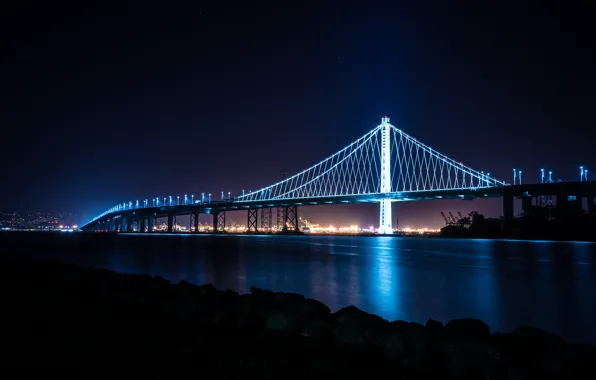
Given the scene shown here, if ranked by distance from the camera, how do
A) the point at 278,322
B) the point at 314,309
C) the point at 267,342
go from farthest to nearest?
the point at 314,309, the point at 278,322, the point at 267,342

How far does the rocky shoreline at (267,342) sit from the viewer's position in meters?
3.29

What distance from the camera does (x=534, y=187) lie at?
4562 centimetres

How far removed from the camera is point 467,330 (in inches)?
163

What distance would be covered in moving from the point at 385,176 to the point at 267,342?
175ft

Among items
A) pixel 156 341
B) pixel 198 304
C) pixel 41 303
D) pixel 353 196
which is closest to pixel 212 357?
pixel 156 341

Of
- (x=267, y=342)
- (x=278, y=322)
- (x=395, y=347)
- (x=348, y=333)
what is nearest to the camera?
(x=395, y=347)

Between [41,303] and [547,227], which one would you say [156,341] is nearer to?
[41,303]

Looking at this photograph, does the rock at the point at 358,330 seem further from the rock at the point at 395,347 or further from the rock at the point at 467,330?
the rock at the point at 467,330

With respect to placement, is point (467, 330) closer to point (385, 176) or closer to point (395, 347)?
point (395, 347)

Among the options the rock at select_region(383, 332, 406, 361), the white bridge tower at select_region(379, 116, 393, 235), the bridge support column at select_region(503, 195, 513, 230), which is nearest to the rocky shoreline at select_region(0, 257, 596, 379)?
the rock at select_region(383, 332, 406, 361)

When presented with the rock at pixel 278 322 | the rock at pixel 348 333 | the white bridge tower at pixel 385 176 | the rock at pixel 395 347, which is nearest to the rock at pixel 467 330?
the rock at pixel 395 347

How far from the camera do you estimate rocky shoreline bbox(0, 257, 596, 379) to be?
3289mm

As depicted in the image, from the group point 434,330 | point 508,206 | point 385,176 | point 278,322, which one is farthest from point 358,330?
point 385,176

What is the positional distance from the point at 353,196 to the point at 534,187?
718 inches
